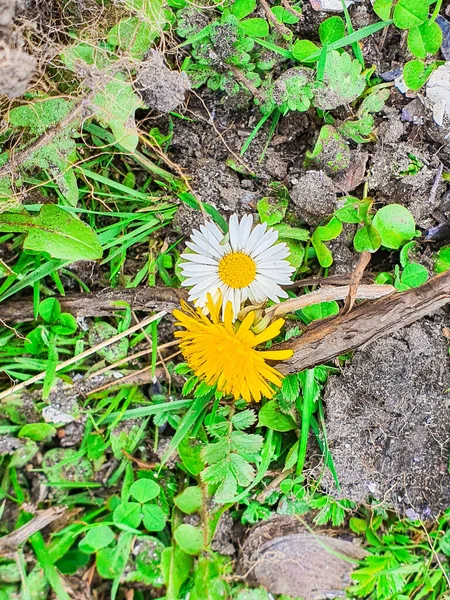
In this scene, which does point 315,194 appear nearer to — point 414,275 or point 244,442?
point 414,275

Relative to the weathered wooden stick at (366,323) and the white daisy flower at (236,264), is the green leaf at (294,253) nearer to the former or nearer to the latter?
the white daisy flower at (236,264)

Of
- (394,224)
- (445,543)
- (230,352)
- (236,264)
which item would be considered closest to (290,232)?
(236,264)

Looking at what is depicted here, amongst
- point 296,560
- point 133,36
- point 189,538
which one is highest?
point 133,36

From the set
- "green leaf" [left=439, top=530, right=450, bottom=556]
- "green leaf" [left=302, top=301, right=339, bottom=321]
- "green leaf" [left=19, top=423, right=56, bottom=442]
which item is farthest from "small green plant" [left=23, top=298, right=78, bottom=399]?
"green leaf" [left=439, top=530, right=450, bottom=556]

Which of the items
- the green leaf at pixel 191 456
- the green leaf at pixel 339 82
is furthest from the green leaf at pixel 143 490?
the green leaf at pixel 339 82

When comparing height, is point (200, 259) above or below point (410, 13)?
below

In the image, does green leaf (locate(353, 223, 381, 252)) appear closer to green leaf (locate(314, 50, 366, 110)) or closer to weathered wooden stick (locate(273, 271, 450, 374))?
weathered wooden stick (locate(273, 271, 450, 374))

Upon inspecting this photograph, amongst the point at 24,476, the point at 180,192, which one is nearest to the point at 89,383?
the point at 24,476
